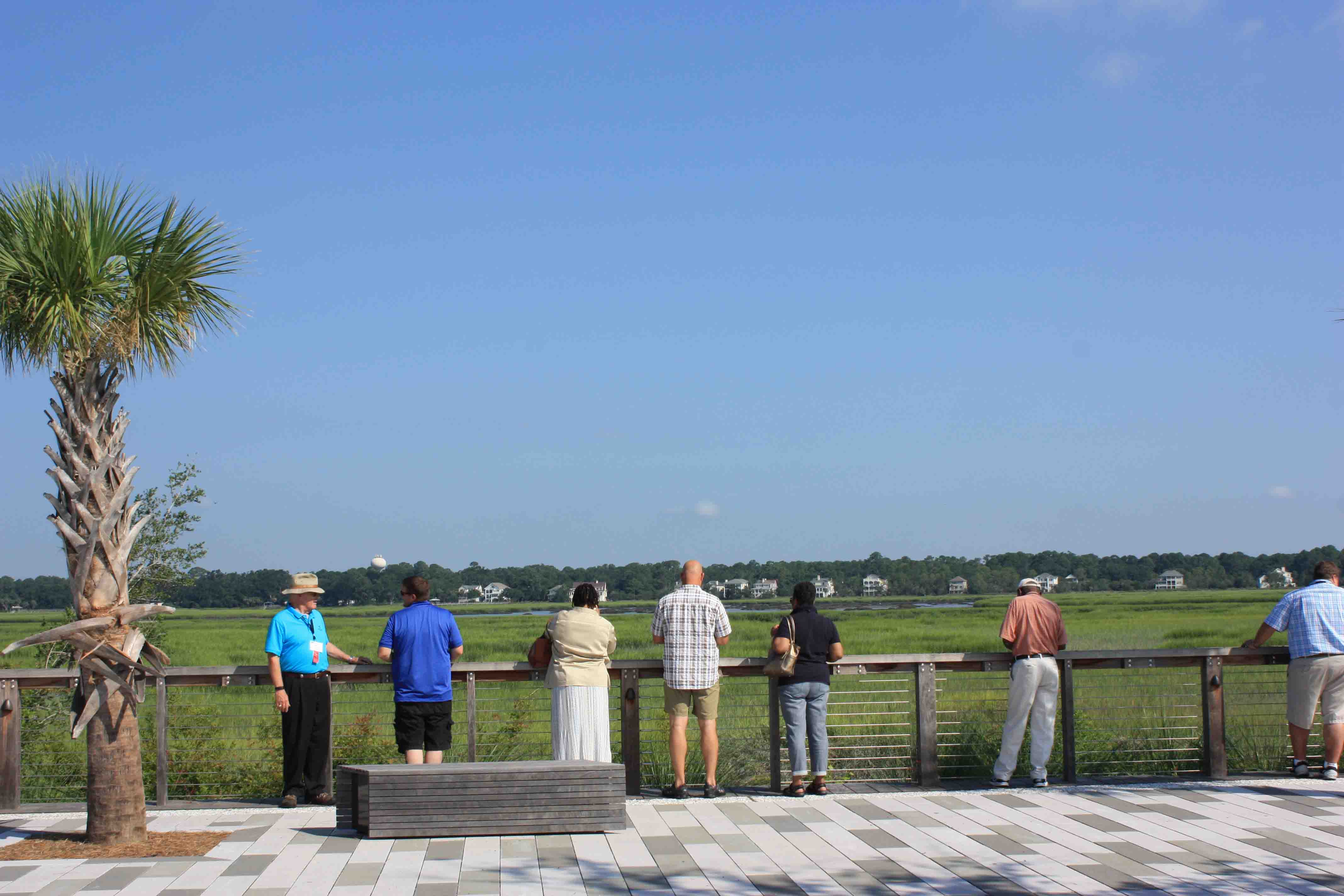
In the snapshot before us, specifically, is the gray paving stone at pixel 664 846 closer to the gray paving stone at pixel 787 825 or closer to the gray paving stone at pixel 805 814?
the gray paving stone at pixel 787 825

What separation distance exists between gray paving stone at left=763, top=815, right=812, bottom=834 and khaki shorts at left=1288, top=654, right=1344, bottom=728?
13.0 feet

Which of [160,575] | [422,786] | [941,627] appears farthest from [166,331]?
[941,627]

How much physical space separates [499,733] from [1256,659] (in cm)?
631

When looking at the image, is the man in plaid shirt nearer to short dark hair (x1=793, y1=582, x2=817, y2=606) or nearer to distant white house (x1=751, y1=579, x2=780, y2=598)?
short dark hair (x1=793, y1=582, x2=817, y2=606)

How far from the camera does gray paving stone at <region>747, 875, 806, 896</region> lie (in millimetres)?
5461

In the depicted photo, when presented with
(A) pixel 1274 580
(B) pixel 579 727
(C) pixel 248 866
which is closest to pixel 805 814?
(B) pixel 579 727

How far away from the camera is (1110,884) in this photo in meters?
5.55

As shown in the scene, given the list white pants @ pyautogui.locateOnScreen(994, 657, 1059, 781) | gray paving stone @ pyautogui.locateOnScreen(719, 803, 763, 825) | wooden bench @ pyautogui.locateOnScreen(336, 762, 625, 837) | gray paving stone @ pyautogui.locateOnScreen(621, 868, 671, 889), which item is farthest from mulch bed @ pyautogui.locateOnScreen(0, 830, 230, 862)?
white pants @ pyautogui.locateOnScreen(994, 657, 1059, 781)

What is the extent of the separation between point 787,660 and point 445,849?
2639 mm

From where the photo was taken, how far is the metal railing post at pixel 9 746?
790 cm

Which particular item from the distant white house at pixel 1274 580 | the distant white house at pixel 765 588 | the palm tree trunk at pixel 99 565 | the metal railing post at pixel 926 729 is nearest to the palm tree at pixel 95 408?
the palm tree trunk at pixel 99 565

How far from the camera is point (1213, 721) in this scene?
28.5 ft

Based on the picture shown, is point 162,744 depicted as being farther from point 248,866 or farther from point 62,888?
point 62,888

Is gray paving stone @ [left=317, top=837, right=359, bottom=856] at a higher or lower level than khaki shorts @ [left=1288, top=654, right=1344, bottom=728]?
lower
